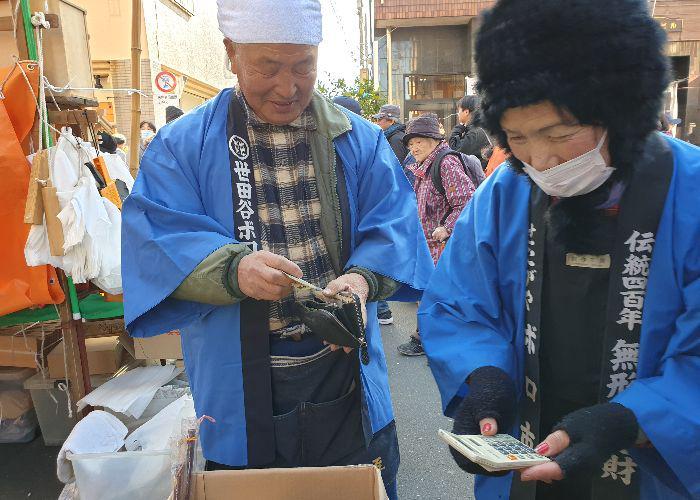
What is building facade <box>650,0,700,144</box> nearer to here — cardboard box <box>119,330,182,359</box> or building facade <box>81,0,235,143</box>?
building facade <box>81,0,235,143</box>

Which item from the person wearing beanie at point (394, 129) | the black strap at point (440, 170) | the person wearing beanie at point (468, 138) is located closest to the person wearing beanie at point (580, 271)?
the black strap at point (440, 170)

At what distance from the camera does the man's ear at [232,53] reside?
5.21 feet

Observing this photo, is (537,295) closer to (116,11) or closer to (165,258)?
(165,258)

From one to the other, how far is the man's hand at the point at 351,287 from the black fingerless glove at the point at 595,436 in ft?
2.01

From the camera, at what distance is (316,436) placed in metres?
1.65

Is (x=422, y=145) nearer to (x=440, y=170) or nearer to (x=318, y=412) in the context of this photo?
(x=440, y=170)

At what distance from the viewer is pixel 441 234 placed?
4340mm

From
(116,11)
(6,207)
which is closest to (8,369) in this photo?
(6,207)

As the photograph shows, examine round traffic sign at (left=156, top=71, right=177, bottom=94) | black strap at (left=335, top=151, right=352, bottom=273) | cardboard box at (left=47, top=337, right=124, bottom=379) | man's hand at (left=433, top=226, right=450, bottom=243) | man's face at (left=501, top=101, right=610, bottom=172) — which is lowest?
cardboard box at (left=47, top=337, right=124, bottom=379)

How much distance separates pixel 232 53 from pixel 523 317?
117cm

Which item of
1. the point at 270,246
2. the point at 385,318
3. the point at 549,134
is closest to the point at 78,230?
the point at 270,246

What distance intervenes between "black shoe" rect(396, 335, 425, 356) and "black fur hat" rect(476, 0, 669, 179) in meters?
3.82

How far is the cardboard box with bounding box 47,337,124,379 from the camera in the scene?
324 cm

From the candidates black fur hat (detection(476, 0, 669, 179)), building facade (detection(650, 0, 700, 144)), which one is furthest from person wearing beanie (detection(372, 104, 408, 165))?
building facade (detection(650, 0, 700, 144))
